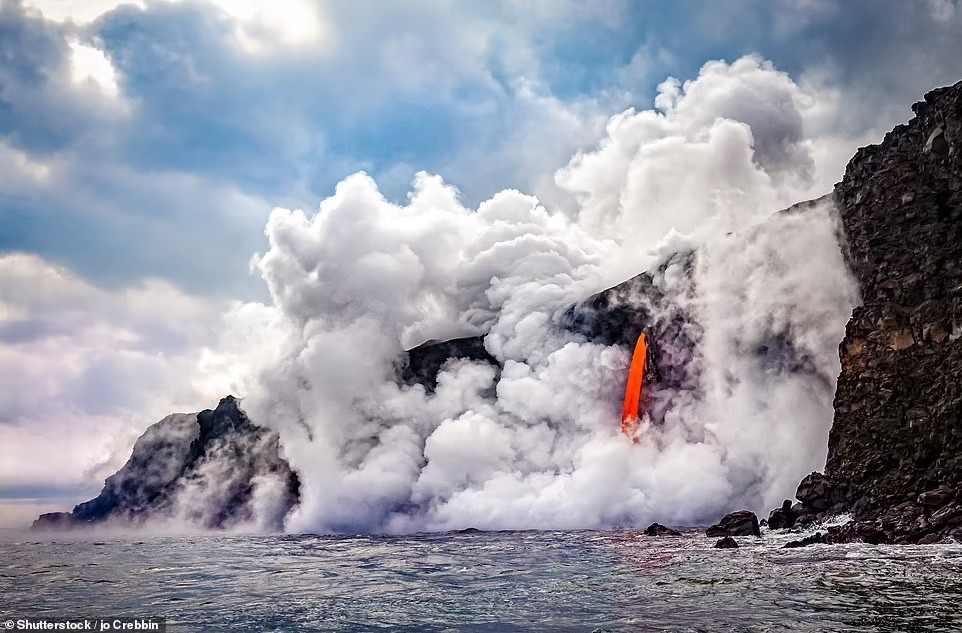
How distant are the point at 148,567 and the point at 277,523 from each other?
8152 centimetres

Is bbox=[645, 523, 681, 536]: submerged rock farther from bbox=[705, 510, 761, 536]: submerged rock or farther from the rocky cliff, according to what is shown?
the rocky cliff

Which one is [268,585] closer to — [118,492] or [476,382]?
[476,382]

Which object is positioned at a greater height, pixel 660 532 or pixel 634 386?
pixel 634 386

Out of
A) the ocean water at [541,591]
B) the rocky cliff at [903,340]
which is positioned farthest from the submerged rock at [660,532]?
the ocean water at [541,591]

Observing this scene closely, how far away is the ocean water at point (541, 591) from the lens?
21391mm

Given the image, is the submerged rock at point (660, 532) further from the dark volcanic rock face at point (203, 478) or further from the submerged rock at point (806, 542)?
the dark volcanic rock face at point (203, 478)

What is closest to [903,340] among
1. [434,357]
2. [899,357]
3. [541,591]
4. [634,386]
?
[899,357]

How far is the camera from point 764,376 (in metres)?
83.1

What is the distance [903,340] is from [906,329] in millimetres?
897

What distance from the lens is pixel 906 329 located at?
5500 centimetres

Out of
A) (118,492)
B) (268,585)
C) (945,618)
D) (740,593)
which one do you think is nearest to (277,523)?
(118,492)

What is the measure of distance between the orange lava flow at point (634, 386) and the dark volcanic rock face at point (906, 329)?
3885cm

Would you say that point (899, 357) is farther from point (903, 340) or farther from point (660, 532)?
point (660, 532)

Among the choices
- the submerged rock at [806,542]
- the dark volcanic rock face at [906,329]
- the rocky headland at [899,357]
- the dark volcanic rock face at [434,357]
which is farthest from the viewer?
the dark volcanic rock face at [434,357]
